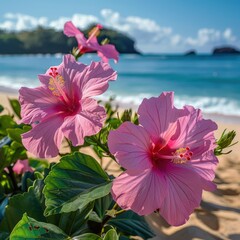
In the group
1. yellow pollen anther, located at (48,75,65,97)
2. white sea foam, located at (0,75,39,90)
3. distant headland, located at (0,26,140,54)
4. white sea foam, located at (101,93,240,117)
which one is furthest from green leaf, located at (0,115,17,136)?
distant headland, located at (0,26,140,54)

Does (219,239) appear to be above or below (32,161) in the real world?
below

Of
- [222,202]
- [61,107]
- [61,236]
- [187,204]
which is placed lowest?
[222,202]

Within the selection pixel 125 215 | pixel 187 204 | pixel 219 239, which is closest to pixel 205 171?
pixel 187 204

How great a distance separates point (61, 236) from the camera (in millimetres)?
766

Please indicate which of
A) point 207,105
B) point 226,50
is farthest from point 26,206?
point 226,50

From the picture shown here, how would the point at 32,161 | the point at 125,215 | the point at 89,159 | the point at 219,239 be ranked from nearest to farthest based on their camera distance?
the point at 89,159 → the point at 125,215 → the point at 219,239 → the point at 32,161

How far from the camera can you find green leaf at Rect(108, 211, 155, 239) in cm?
101

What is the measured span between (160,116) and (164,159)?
0.07 meters

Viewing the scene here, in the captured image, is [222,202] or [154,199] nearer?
[154,199]

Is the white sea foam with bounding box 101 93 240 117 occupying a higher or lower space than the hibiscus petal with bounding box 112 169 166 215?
lower

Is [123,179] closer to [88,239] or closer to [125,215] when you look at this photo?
[88,239]

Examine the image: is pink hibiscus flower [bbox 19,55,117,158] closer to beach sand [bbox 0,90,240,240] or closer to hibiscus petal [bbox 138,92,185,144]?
hibiscus petal [bbox 138,92,185,144]

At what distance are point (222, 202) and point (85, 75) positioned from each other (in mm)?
1284

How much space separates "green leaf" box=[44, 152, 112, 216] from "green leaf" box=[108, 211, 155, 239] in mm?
313
